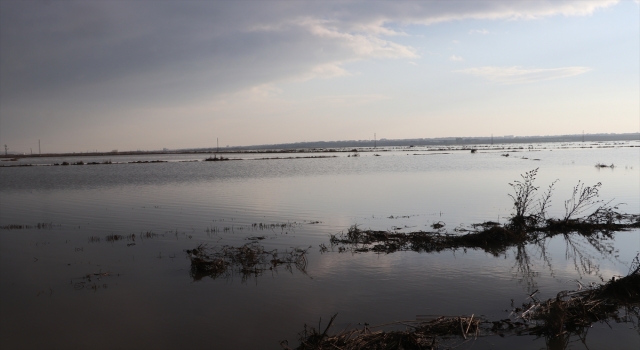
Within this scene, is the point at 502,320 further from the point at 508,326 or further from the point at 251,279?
the point at 251,279

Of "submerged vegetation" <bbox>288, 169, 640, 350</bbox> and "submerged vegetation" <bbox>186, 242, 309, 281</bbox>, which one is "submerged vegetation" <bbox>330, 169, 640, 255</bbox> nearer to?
"submerged vegetation" <bbox>288, 169, 640, 350</bbox>

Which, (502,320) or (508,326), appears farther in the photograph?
(502,320)

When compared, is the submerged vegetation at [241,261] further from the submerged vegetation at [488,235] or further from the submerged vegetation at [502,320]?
the submerged vegetation at [488,235]

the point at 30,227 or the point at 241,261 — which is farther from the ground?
the point at 30,227

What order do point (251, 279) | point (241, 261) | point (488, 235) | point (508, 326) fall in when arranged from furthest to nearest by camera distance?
point (488, 235), point (241, 261), point (251, 279), point (508, 326)

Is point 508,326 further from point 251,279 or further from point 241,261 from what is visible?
point 241,261

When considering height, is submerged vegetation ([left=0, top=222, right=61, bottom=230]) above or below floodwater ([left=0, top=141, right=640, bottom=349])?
above

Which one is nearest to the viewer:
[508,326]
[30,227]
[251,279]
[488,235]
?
[508,326]

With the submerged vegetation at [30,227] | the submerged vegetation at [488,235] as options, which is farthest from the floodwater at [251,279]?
the submerged vegetation at [488,235]

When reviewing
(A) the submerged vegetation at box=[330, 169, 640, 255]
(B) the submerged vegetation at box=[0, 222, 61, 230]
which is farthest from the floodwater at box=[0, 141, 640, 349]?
(A) the submerged vegetation at box=[330, 169, 640, 255]

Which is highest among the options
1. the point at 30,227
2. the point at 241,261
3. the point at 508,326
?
the point at 30,227

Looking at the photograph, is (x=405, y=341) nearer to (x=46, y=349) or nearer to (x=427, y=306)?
(x=427, y=306)

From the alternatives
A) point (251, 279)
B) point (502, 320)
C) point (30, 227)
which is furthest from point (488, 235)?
point (30, 227)

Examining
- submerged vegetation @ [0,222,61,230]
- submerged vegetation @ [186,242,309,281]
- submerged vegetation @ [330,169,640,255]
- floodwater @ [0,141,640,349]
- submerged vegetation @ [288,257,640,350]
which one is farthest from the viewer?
submerged vegetation @ [0,222,61,230]
